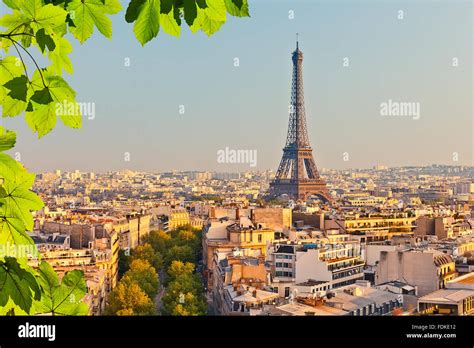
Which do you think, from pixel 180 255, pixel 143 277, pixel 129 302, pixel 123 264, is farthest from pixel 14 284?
pixel 180 255

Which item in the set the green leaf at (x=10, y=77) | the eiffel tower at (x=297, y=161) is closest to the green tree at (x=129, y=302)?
the green leaf at (x=10, y=77)

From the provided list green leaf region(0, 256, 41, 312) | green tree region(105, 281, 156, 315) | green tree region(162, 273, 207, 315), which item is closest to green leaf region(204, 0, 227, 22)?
green leaf region(0, 256, 41, 312)

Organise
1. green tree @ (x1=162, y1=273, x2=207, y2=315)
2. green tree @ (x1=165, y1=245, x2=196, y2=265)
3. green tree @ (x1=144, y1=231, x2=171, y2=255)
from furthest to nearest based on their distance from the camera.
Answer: green tree @ (x1=144, y1=231, x2=171, y2=255) → green tree @ (x1=165, y1=245, x2=196, y2=265) → green tree @ (x1=162, y1=273, x2=207, y2=315)

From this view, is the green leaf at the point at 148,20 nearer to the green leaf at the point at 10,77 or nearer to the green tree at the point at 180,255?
the green leaf at the point at 10,77

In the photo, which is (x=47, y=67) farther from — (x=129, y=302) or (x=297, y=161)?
(x=297, y=161)

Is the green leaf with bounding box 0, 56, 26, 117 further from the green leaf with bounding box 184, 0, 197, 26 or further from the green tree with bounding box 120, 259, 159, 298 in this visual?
the green tree with bounding box 120, 259, 159, 298
